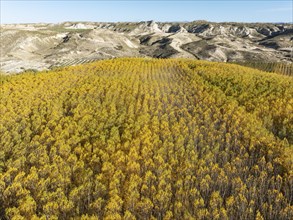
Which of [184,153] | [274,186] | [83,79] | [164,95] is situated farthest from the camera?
[83,79]

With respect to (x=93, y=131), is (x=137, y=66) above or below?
above

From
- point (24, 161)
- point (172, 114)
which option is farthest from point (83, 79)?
point (24, 161)

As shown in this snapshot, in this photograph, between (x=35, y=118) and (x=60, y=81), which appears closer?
(x=35, y=118)

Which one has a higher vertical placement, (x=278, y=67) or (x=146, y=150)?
(x=278, y=67)

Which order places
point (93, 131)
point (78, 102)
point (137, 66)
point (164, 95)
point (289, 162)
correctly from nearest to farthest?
point (289, 162) → point (93, 131) → point (78, 102) → point (164, 95) → point (137, 66)

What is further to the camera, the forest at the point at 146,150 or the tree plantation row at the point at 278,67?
the tree plantation row at the point at 278,67

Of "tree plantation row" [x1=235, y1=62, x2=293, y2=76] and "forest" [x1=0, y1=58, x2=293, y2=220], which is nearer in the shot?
"forest" [x1=0, y1=58, x2=293, y2=220]

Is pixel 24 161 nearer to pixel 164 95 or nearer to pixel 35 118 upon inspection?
pixel 35 118

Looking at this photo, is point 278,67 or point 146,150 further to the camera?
point 278,67
